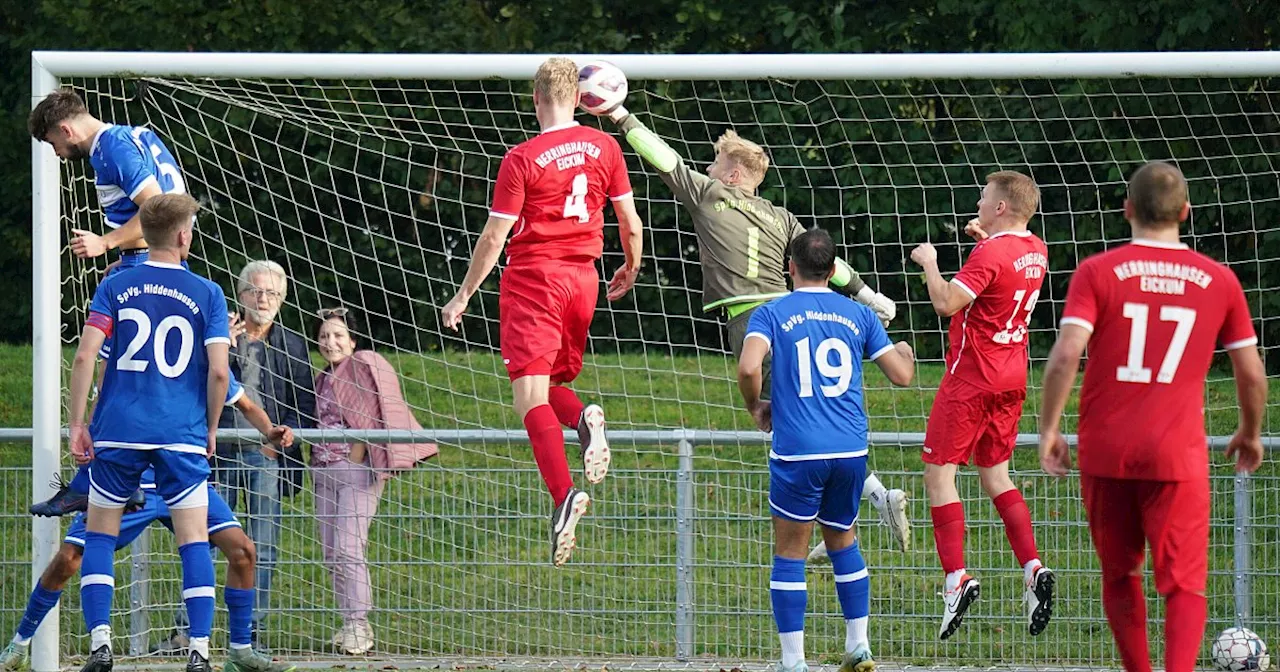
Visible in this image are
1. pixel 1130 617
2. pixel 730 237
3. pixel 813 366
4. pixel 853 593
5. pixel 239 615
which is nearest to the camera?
pixel 1130 617

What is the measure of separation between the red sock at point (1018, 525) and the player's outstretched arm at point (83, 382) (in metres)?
4.12

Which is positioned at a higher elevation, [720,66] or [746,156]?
[720,66]

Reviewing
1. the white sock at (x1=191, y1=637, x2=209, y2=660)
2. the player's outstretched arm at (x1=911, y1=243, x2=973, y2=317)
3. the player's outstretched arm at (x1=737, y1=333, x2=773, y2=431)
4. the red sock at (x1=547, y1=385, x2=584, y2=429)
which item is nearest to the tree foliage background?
the red sock at (x1=547, y1=385, x2=584, y2=429)

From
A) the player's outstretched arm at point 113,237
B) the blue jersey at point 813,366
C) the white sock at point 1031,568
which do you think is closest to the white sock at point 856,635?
the blue jersey at point 813,366

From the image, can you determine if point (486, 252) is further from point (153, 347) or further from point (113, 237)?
point (113, 237)

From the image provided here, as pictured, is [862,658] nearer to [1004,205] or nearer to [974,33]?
[1004,205]

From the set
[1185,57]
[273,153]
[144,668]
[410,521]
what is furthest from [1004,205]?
[273,153]

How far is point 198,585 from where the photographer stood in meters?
7.34

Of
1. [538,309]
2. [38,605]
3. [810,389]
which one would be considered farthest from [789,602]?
[38,605]

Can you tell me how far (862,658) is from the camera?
7320 mm

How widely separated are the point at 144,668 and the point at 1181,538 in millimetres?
5323

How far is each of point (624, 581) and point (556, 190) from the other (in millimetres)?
2626

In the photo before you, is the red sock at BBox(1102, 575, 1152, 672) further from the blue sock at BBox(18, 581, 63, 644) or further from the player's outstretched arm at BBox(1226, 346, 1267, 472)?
the blue sock at BBox(18, 581, 63, 644)

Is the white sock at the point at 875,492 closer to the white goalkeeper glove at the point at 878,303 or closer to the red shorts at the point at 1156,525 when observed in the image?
the white goalkeeper glove at the point at 878,303
